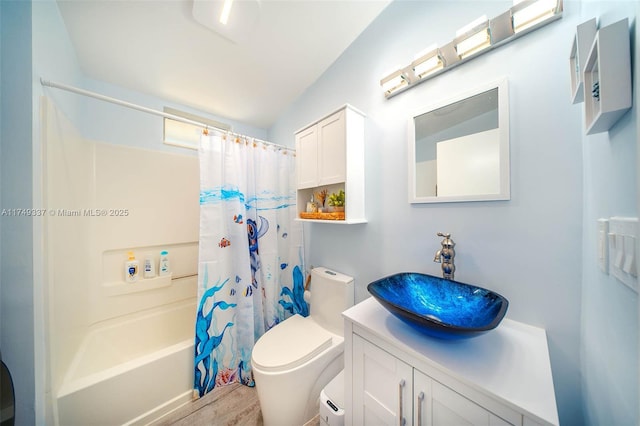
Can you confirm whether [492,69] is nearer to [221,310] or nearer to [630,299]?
[630,299]

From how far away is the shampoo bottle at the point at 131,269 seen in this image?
5.50 feet

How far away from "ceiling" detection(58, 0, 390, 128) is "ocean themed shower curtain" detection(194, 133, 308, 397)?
1.93 feet

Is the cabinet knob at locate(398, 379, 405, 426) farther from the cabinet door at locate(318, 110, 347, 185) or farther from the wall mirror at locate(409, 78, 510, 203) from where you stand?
the cabinet door at locate(318, 110, 347, 185)

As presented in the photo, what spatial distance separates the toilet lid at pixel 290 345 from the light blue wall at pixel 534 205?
2.27 ft

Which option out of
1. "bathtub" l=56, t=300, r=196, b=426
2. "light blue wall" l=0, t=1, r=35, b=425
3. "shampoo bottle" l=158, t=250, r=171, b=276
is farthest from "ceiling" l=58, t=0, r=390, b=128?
"bathtub" l=56, t=300, r=196, b=426

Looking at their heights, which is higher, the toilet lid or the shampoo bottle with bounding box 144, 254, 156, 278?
the shampoo bottle with bounding box 144, 254, 156, 278

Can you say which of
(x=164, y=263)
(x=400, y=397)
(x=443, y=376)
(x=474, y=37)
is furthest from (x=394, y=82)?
(x=164, y=263)

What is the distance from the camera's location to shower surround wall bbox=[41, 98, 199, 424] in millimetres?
1081

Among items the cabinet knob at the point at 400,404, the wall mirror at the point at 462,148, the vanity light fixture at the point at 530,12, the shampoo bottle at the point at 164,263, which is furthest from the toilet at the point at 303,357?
the vanity light fixture at the point at 530,12

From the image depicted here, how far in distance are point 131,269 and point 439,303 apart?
2321 millimetres

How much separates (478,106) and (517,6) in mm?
365

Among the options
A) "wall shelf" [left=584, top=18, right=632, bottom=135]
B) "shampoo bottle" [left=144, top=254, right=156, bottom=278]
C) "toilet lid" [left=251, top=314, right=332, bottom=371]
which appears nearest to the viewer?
"wall shelf" [left=584, top=18, right=632, bottom=135]

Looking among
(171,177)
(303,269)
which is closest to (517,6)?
(303,269)

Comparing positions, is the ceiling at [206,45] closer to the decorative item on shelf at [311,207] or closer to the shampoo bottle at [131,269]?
the decorative item on shelf at [311,207]
